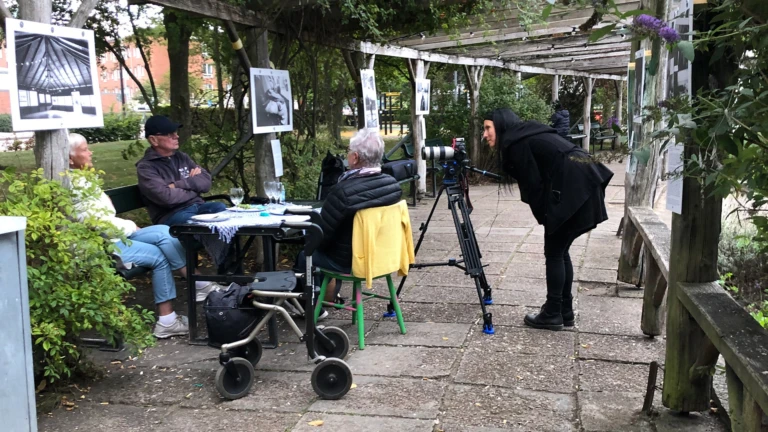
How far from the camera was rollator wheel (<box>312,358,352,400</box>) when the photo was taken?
331 cm

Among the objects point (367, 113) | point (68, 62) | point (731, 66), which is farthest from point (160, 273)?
point (367, 113)

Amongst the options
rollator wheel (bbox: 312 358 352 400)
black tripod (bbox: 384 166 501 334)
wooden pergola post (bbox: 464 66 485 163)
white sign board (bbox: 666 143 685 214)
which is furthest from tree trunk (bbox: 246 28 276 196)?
wooden pergola post (bbox: 464 66 485 163)

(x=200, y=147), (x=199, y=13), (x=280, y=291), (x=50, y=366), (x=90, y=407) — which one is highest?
(x=199, y=13)

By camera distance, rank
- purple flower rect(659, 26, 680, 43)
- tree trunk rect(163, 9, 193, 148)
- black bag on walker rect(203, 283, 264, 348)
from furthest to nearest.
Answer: tree trunk rect(163, 9, 193, 148), black bag on walker rect(203, 283, 264, 348), purple flower rect(659, 26, 680, 43)

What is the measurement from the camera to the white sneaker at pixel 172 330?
432 centimetres

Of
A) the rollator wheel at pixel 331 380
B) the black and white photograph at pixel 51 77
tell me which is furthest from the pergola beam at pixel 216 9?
the rollator wheel at pixel 331 380

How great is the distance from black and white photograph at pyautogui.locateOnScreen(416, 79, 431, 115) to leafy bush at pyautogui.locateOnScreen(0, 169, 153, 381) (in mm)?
7284

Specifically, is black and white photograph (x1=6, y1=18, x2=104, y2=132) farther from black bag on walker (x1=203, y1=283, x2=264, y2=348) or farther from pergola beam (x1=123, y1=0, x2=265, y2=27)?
black bag on walker (x1=203, y1=283, x2=264, y2=348)

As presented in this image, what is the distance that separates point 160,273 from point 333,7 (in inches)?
134

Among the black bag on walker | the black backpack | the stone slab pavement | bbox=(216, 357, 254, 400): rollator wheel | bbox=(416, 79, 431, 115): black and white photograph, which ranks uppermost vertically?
bbox=(416, 79, 431, 115): black and white photograph

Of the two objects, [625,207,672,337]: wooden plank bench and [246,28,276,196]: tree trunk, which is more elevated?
[246,28,276,196]: tree trunk

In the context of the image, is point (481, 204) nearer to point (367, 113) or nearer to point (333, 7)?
point (367, 113)

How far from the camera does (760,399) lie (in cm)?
192

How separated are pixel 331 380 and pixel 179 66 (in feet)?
17.5
